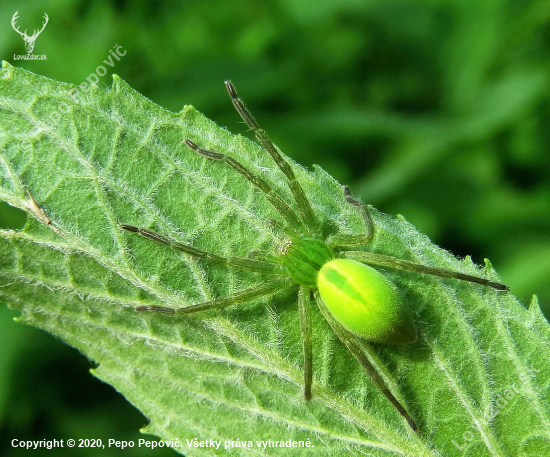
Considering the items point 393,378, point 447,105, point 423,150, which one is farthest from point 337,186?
point 447,105

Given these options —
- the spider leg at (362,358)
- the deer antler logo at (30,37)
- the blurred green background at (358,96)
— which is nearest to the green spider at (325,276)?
the spider leg at (362,358)

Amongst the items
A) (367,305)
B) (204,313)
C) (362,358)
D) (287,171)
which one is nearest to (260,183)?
(287,171)

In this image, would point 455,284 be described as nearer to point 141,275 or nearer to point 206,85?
point 141,275

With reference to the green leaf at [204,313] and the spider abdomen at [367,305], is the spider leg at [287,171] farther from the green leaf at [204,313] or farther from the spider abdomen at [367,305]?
the spider abdomen at [367,305]

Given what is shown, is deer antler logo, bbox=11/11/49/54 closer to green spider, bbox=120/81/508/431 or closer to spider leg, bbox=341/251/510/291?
green spider, bbox=120/81/508/431

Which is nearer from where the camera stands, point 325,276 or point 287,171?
point 325,276

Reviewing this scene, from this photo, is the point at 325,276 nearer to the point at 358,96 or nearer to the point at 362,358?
the point at 362,358

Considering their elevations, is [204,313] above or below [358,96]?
below

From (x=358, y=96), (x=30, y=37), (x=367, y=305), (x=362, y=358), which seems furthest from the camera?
(x=358, y=96)

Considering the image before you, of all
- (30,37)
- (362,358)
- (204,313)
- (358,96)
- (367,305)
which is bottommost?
(362,358)
